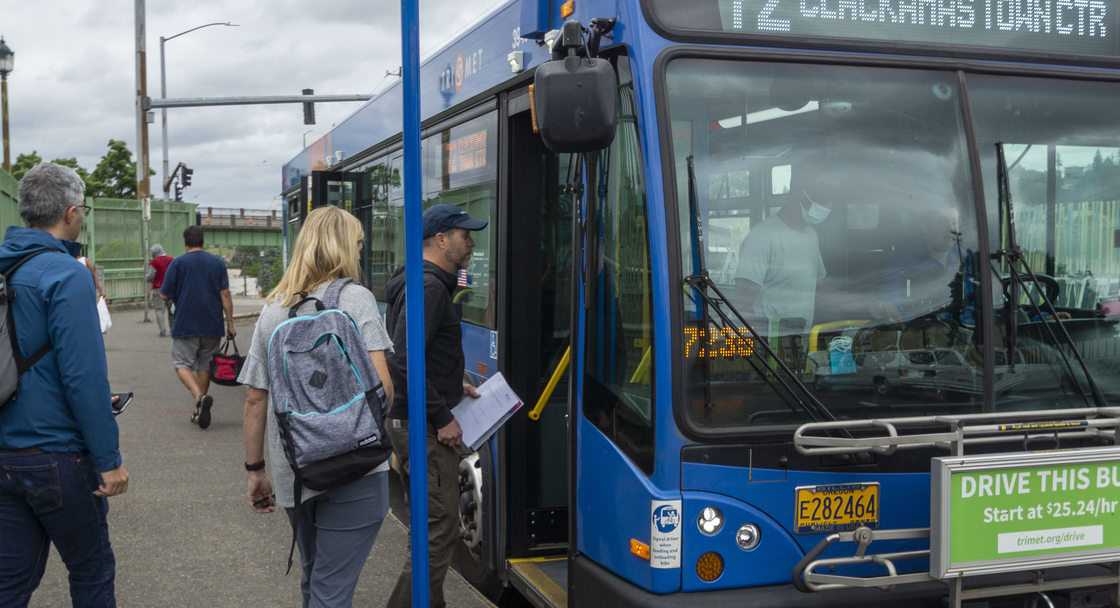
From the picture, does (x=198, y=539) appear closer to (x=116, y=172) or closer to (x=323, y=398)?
(x=323, y=398)

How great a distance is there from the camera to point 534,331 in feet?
16.2

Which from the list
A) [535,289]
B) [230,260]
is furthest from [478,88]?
[230,260]

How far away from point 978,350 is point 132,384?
12.5 m

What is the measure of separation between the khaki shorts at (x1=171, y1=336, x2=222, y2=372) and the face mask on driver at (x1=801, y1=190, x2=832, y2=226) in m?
7.87

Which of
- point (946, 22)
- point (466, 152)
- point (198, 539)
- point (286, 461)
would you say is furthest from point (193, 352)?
point (946, 22)

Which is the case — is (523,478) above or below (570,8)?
below

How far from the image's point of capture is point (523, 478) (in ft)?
16.5

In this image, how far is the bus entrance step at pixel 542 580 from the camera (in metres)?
4.43

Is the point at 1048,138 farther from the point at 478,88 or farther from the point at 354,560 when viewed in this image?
the point at 354,560

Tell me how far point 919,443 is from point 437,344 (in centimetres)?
197

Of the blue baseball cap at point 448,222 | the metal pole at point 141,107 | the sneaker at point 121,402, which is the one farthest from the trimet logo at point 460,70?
the metal pole at point 141,107

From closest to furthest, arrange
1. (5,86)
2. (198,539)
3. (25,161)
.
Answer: (198,539) < (5,86) < (25,161)

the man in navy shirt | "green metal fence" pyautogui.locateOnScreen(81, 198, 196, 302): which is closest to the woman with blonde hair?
the man in navy shirt

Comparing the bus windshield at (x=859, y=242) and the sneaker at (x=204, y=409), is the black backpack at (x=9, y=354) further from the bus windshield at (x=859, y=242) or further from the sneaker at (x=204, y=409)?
the sneaker at (x=204, y=409)
